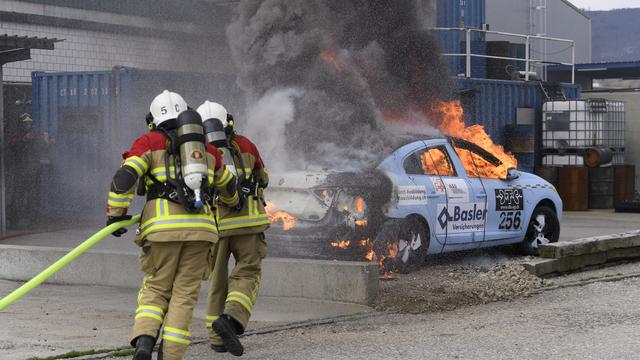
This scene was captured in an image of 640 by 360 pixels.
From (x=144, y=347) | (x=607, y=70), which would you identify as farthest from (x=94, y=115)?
(x=607, y=70)

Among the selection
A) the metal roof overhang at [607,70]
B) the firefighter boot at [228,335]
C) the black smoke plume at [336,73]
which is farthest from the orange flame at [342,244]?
the metal roof overhang at [607,70]

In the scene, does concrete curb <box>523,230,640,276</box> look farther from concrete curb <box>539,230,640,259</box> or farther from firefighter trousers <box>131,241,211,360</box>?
firefighter trousers <box>131,241,211,360</box>

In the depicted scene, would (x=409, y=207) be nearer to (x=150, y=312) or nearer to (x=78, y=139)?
(x=150, y=312)

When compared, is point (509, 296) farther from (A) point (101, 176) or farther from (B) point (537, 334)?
(A) point (101, 176)

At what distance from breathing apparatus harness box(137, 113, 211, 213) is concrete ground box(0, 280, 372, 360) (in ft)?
4.66

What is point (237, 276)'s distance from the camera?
24.2 ft

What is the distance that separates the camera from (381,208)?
10312 mm

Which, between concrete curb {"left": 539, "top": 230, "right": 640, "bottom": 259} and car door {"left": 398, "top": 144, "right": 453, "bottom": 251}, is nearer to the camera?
car door {"left": 398, "top": 144, "right": 453, "bottom": 251}

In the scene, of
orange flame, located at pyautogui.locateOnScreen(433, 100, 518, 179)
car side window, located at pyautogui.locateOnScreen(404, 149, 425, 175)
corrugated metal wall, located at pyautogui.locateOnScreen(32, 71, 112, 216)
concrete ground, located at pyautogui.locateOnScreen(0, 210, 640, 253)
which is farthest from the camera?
corrugated metal wall, located at pyautogui.locateOnScreen(32, 71, 112, 216)

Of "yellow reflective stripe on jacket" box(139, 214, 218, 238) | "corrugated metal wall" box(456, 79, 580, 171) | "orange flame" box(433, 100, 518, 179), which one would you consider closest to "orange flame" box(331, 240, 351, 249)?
"orange flame" box(433, 100, 518, 179)

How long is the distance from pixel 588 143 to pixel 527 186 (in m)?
10.1

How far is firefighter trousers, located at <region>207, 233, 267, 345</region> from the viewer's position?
23.8ft

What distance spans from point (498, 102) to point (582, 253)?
9968mm

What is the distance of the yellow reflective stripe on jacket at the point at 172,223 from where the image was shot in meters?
6.43
